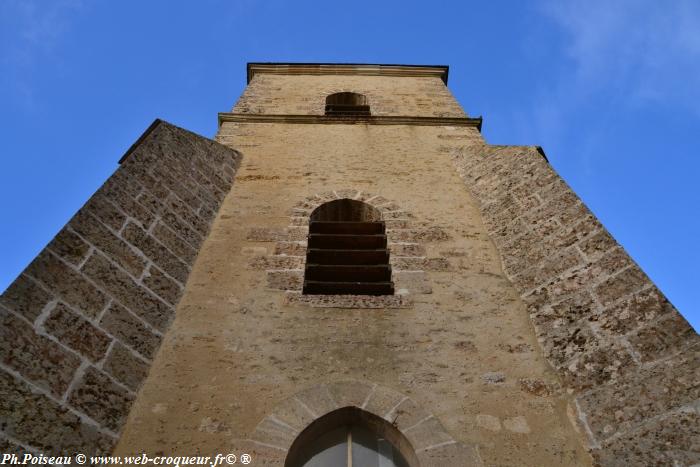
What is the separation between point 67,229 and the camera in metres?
3.49

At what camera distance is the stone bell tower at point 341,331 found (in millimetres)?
2910

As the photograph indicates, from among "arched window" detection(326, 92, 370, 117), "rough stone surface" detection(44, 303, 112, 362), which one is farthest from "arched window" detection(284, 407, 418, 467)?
"arched window" detection(326, 92, 370, 117)

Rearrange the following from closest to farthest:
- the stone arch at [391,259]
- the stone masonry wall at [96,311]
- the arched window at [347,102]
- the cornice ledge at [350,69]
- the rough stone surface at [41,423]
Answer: the rough stone surface at [41,423] → the stone masonry wall at [96,311] → the stone arch at [391,259] → the arched window at [347,102] → the cornice ledge at [350,69]

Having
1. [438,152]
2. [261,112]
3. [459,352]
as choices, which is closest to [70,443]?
[459,352]

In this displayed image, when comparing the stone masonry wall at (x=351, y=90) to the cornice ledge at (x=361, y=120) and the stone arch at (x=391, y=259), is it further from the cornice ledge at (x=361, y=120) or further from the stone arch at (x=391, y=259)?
the stone arch at (x=391, y=259)

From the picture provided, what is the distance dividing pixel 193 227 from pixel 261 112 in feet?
13.5

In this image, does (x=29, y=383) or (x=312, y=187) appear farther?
(x=312, y=187)

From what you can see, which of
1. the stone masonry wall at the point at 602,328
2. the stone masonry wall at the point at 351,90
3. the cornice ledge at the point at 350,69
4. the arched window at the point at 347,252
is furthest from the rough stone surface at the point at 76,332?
the cornice ledge at the point at 350,69

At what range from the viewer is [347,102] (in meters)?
10.5

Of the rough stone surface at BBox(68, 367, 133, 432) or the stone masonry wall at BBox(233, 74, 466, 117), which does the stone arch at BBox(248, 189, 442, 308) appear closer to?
the rough stone surface at BBox(68, 367, 133, 432)

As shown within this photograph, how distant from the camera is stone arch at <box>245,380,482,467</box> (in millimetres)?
2922

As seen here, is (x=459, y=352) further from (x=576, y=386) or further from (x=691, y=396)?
(x=691, y=396)

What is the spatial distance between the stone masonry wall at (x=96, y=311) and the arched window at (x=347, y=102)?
204 inches

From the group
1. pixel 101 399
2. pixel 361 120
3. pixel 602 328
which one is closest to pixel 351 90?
pixel 361 120
